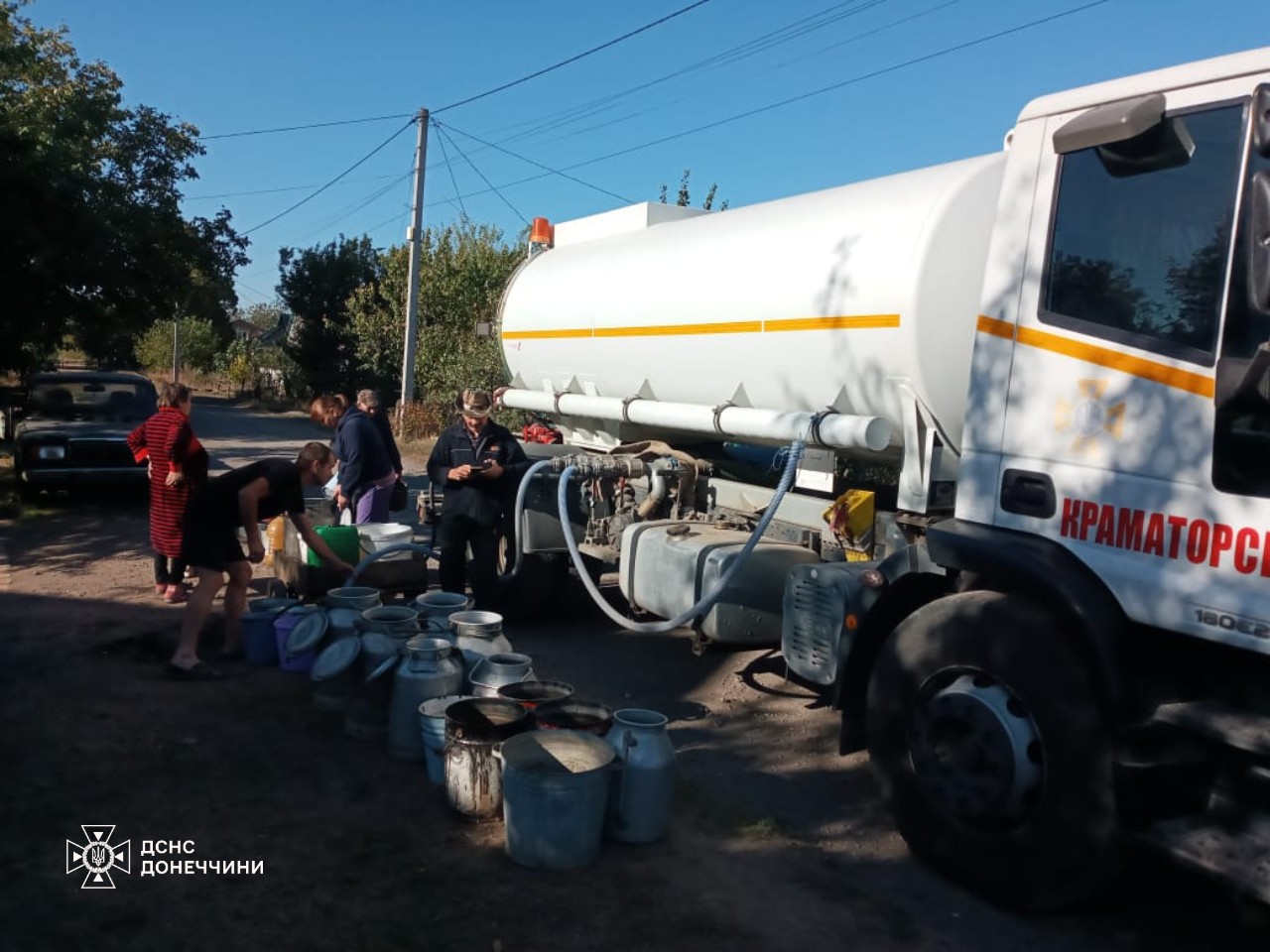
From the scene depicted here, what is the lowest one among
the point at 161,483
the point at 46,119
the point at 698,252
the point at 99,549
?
the point at 99,549

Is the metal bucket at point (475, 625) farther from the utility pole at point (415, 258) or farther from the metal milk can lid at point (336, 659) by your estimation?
the utility pole at point (415, 258)

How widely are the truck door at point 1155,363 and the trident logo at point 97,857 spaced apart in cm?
369

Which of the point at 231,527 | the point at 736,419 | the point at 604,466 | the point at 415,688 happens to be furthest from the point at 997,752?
the point at 231,527

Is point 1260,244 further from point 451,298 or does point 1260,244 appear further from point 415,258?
point 451,298

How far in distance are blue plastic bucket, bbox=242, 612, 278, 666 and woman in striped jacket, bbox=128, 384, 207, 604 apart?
1.57 m

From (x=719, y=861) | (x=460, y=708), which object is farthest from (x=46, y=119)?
(x=719, y=861)

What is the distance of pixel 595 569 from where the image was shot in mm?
7973

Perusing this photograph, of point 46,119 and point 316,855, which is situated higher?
point 46,119

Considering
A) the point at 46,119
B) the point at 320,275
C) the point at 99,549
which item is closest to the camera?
the point at 99,549

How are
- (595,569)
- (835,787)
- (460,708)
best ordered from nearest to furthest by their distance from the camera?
1. (460,708)
2. (835,787)
3. (595,569)

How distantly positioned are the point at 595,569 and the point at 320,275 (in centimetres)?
2870

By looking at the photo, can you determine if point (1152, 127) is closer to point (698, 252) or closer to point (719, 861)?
point (719, 861)

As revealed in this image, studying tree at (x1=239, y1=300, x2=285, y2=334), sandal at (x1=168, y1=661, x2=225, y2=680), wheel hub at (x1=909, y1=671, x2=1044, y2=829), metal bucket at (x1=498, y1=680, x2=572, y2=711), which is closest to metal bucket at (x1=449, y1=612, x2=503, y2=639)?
metal bucket at (x1=498, y1=680, x2=572, y2=711)

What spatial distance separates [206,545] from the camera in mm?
6543
